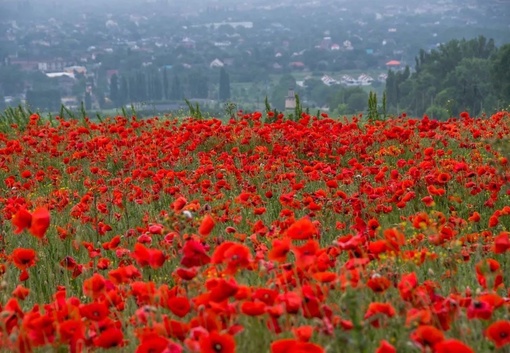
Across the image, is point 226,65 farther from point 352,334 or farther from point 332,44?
point 352,334

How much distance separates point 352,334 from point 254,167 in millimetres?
4012

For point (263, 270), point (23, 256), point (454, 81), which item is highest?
point (263, 270)

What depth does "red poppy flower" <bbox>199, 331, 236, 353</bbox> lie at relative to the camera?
196 centimetres

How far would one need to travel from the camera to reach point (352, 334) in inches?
85.3

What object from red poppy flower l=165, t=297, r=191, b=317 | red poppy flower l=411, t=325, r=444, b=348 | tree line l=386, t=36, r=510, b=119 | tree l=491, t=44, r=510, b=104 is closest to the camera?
red poppy flower l=411, t=325, r=444, b=348

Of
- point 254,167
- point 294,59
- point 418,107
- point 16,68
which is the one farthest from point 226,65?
point 254,167

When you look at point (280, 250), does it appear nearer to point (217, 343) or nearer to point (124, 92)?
Answer: point (217, 343)

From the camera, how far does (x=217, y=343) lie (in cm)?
198

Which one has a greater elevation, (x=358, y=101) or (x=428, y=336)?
(x=428, y=336)

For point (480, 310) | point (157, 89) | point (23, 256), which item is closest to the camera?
point (480, 310)

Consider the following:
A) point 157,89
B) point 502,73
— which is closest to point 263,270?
point 502,73

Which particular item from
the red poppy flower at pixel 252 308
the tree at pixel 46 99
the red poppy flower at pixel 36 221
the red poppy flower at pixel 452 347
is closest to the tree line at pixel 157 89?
the tree at pixel 46 99

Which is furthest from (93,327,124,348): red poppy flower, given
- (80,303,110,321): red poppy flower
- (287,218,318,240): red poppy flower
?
(287,218,318,240): red poppy flower

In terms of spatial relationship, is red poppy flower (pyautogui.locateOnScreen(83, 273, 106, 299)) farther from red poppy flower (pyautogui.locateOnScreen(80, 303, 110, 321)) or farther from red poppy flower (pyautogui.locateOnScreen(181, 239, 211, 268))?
red poppy flower (pyautogui.locateOnScreen(181, 239, 211, 268))
